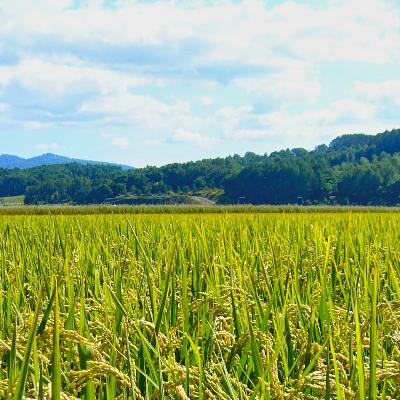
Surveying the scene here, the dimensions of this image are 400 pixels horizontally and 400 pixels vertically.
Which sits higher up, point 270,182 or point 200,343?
point 270,182

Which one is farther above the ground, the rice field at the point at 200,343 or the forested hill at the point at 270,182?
the forested hill at the point at 270,182

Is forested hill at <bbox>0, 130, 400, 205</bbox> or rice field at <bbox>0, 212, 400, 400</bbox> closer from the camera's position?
rice field at <bbox>0, 212, 400, 400</bbox>

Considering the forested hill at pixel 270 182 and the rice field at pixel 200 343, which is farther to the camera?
the forested hill at pixel 270 182

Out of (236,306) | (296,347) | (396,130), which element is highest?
(396,130)

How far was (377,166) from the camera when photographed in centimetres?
12012

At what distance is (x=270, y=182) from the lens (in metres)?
133

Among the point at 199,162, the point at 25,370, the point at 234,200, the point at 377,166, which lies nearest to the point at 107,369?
the point at 25,370

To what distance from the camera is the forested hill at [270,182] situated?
118750 millimetres

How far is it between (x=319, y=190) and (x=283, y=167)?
366 inches

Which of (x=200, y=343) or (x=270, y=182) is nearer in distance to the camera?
(x=200, y=343)

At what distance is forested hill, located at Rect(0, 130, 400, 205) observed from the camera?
118750 millimetres

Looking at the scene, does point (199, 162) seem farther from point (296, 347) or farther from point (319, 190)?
point (296, 347)

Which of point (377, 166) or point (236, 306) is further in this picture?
point (377, 166)

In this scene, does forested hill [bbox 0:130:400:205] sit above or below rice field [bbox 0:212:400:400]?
above
